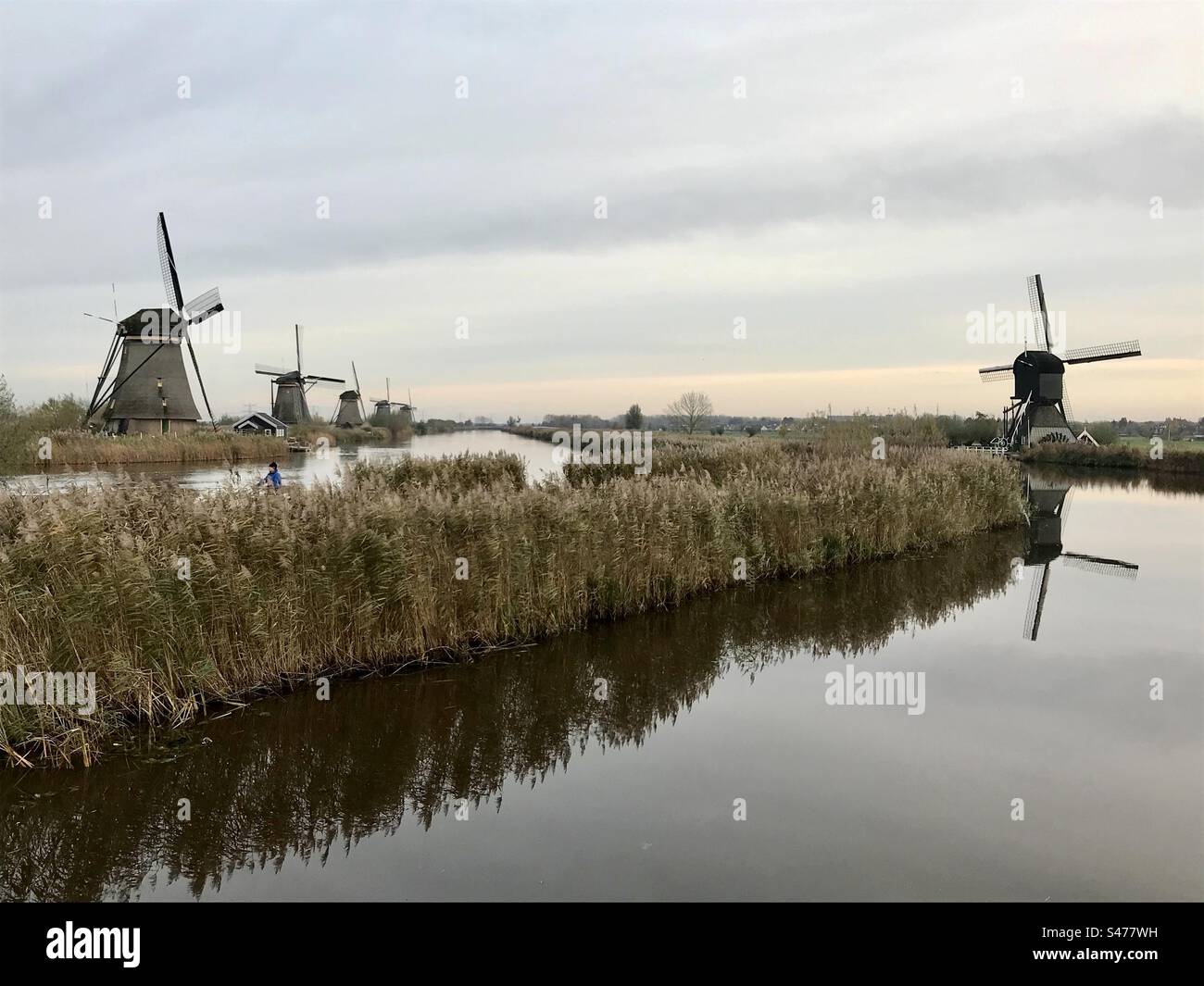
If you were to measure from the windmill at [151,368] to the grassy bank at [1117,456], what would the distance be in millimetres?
49669

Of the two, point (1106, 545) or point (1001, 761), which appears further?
point (1106, 545)

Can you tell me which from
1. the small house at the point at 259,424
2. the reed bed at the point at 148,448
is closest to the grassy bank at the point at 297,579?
the reed bed at the point at 148,448

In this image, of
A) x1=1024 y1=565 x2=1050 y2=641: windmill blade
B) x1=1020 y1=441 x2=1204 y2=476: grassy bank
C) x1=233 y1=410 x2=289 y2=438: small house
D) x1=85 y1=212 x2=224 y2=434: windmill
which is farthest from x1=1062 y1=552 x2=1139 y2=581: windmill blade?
x1=233 y1=410 x2=289 y2=438: small house

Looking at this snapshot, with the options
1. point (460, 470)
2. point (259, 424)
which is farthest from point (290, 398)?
point (460, 470)

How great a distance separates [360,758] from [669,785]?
2.37 metres

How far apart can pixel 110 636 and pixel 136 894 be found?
99.4 inches

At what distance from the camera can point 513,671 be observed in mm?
8000

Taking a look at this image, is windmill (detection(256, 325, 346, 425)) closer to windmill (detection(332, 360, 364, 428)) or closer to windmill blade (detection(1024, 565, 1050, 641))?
windmill (detection(332, 360, 364, 428))

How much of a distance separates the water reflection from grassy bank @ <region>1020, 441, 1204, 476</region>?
35.8 m

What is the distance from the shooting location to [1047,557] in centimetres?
1535

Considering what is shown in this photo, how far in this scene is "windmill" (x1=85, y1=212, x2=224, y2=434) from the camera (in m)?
43.2

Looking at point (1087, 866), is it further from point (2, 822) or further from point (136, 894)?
point (2, 822)
